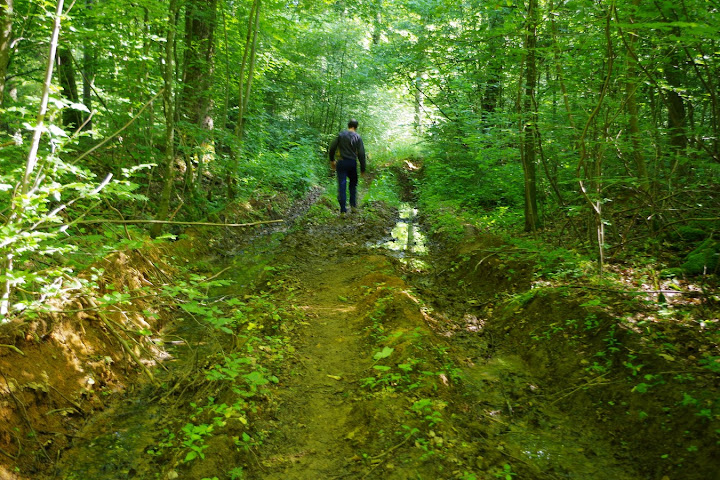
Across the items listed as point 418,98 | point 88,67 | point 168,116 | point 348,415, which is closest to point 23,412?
point 348,415

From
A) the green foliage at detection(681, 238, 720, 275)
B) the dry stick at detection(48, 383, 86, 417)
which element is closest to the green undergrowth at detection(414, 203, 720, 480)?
the green foliage at detection(681, 238, 720, 275)

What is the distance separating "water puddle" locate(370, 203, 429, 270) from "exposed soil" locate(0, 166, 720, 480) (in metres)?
2.54

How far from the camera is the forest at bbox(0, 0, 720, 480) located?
3.46 meters

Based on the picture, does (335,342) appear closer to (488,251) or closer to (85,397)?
(85,397)

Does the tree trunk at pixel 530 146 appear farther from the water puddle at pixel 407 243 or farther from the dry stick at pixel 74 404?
the dry stick at pixel 74 404

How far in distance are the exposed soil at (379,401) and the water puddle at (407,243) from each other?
8.32 ft

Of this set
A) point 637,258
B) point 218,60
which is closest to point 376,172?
point 218,60

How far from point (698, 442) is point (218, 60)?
42.5 ft

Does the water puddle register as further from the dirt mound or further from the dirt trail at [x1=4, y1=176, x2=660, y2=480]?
the dirt mound

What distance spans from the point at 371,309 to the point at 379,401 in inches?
81.4

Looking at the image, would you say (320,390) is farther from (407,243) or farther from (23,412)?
(407,243)

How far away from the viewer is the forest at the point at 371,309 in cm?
346

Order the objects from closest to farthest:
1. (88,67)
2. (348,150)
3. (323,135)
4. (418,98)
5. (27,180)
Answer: (27,180) → (88,67) → (348,150) → (323,135) → (418,98)

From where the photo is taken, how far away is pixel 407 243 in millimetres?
10461
